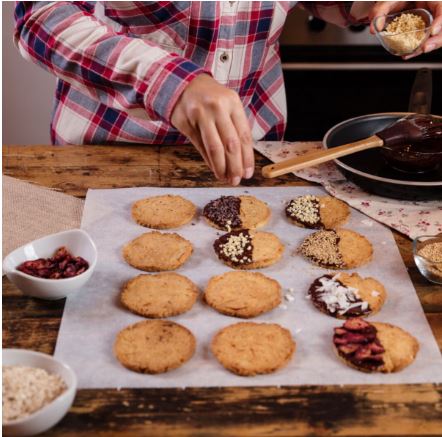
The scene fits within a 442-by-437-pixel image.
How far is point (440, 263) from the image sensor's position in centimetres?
153

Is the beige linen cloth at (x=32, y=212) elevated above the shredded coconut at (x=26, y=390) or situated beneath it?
situated beneath

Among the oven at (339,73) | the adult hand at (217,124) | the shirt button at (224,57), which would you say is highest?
the adult hand at (217,124)

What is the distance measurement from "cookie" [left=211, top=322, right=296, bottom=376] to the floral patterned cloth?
20.9 inches

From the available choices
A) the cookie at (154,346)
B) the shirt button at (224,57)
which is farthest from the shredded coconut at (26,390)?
the shirt button at (224,57)

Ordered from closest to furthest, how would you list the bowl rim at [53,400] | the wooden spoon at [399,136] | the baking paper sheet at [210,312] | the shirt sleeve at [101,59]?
the bowl rim at [53,400] → the baking paper sheet at [210,312] → the shirt sleeve at [101,59] → the wooden spoon at [399,136]

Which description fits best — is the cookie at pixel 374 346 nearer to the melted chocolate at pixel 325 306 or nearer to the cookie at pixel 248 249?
the melted chocolate at pixel 325 306

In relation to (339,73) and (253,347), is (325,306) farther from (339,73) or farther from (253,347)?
(339,73)

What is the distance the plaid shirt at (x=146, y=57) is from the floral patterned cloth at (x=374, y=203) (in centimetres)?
20

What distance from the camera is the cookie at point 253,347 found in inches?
51.9

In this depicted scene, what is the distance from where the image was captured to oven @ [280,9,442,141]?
307 cm

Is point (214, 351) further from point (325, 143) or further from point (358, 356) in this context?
point (325, 143)

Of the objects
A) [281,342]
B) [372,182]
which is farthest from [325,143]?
[281,342]

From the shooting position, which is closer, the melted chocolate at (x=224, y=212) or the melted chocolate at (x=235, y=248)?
the melted chocolate at (x=235, y=248)

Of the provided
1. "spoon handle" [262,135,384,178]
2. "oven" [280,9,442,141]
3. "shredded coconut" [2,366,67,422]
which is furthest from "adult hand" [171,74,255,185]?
"oven" [280,9,442,141]
